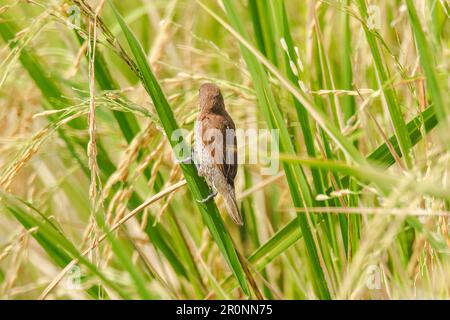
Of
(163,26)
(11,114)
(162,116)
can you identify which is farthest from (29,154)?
(11,114)

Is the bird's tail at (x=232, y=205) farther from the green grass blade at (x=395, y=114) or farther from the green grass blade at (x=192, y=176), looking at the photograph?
the green grass blade at (x=395, y=114)

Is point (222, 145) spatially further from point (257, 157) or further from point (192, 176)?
point (192, 176)

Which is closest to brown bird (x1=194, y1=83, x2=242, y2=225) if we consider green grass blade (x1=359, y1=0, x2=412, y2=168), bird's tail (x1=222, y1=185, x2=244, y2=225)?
bird's tail (x1=222, y1=185, x2=244, y2=225)

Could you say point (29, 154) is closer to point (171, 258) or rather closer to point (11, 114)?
point (171, 258)

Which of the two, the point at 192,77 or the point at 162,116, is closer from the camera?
the point at 162,116

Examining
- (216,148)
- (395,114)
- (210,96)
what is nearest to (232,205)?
(216,148)

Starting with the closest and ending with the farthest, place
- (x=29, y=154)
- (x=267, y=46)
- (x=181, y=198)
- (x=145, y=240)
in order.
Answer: (x=29, y=154) → (x=267, y=46) → (x=145, y=240) → (x=181, y=198)

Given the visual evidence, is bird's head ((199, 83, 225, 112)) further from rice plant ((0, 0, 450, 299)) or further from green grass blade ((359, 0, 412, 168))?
green grass blade ((359, 0, 412, 168))
